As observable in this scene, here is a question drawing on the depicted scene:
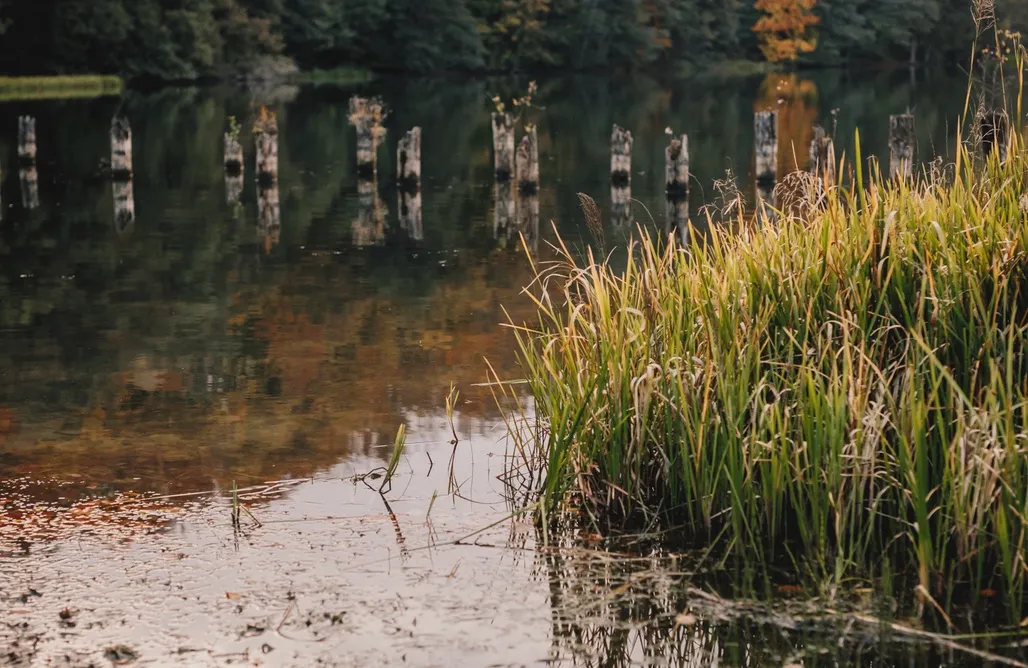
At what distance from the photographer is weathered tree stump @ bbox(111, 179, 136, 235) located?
19.9 m

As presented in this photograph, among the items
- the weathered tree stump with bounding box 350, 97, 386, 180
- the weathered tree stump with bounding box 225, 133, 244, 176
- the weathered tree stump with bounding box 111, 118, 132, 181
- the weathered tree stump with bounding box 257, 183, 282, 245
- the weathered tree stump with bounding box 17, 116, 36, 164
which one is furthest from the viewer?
the weathered tree stump with bounding box 17, 116, 36, 164

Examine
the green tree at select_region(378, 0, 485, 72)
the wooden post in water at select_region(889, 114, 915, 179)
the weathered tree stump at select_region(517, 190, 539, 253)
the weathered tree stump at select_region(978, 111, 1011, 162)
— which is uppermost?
the green tree at select_region(378, 0, 485, 72)

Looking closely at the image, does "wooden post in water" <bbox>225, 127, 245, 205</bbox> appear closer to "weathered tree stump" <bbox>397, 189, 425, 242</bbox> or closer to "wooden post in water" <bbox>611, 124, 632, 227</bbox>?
"weathered tree stump" <bbox>397, 189, 425, 242</bbox>

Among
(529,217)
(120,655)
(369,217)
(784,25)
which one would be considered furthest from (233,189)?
(784,25)

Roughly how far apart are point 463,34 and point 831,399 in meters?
67.8

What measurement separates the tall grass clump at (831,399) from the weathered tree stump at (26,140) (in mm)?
20951

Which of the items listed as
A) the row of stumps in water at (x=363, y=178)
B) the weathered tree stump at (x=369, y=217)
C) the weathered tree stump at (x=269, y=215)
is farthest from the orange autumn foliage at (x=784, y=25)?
the weathered tree stump at (x=269, y=215)

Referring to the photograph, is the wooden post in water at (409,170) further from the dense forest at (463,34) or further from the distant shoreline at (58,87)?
the dense forest at (463,34)

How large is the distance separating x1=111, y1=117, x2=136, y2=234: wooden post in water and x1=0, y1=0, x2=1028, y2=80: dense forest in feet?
90.5

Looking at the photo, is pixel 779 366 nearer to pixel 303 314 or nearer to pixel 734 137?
pixel 303 314

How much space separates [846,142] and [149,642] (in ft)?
89.1

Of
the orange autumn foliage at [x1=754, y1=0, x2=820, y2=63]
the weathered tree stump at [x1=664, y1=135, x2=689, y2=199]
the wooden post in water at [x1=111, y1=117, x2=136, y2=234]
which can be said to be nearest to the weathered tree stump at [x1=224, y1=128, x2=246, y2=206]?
the wooden post in water at [x1=111, y1=117, x2=136, y2=234]

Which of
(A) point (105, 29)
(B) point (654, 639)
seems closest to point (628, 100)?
(A) point (105, 29)

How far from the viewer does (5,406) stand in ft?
31.5
